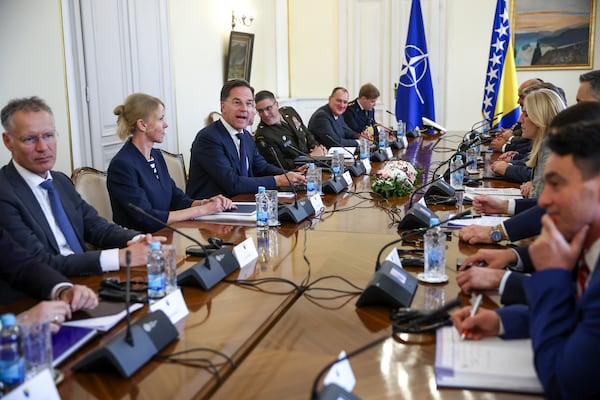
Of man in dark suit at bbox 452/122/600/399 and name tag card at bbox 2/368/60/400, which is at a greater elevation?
man in dark suit at bbox 452/122/600/399

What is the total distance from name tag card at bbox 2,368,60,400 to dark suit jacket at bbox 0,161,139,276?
0.93 meters

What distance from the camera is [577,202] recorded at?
1238 mm

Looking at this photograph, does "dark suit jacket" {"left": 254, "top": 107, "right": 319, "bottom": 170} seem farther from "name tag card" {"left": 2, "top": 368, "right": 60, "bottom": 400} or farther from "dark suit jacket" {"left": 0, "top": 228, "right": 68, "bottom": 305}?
"name tag card" {"left": 2, "top": 368, "right": 60, "bottom": 400}

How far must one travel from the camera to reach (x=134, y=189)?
9.83 feet

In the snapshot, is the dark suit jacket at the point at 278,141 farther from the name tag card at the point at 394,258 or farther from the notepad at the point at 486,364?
the notepad at the point at 486,364

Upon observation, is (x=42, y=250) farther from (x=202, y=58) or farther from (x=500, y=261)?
(x=202, y=58)

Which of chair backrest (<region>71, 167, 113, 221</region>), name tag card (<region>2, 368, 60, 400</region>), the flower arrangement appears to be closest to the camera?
name tag card (<region>2, 368, 60, 400</region>)

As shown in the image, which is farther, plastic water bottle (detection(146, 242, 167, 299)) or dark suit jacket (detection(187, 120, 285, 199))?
dark suit jacket (detection(187, 120, 285, 199))

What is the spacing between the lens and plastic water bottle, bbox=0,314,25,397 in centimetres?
120

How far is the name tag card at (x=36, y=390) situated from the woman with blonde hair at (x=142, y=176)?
5.69 ft

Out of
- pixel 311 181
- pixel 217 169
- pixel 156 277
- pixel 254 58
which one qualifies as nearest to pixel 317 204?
pixel 311 181

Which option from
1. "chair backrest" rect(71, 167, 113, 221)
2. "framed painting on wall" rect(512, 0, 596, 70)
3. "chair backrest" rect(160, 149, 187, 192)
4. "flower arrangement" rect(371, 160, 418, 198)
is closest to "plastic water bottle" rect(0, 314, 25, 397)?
"chair backrest" rect(71, 167, 113, 221)

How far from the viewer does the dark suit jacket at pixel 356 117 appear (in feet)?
24.1

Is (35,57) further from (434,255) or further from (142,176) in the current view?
(434,255)
